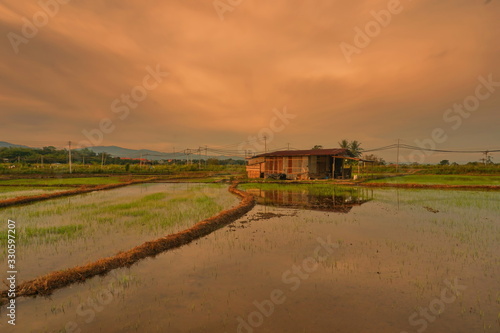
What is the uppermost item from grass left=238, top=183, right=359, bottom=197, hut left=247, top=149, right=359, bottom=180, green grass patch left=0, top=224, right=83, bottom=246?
hut left=247, top=149, right=359, bottom=180

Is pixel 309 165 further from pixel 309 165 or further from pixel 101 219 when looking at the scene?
pixel 101 219

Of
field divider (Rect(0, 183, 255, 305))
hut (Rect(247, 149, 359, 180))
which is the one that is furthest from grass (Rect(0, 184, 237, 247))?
hut (Rect(247, 149, 359, 180))

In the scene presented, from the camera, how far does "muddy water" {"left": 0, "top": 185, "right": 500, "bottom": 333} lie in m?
3.81

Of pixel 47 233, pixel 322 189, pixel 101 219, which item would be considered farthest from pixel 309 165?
pixel 47 233

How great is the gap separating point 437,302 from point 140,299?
18.5 feet

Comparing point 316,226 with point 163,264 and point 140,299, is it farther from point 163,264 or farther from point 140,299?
point 140,299

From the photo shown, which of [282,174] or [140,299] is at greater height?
[282,174]

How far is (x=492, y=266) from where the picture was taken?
19.0 ft

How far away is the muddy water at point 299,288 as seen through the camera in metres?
3.81

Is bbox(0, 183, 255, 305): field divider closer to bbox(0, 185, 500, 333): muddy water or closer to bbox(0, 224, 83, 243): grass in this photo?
bbox(0, 185, 500, 333): muddy water

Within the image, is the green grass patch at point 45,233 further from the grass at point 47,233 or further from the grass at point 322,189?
the grass at point 322,189

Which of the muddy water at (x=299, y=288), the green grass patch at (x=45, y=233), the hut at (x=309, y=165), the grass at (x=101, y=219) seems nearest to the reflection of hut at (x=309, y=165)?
the hut at (x=309, y=165)

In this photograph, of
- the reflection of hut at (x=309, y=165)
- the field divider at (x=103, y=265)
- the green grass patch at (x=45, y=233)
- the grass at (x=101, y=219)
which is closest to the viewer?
the field divider at (x=103, y=265)

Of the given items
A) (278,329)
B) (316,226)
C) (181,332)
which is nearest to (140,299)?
(181,332)
